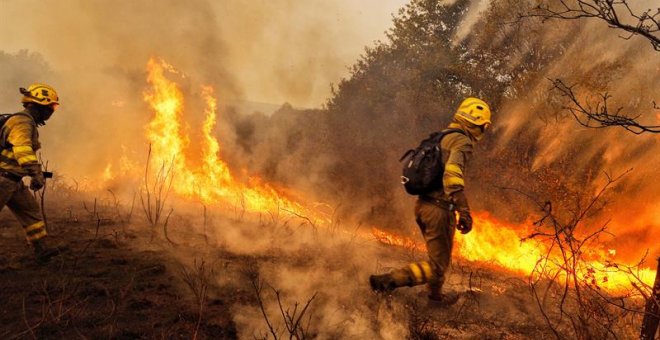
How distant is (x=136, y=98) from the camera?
46.2 feet

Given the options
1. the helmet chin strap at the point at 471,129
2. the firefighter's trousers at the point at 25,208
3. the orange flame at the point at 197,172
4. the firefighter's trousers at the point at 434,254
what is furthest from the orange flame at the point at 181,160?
the helmet chin strap at the point at 471,129

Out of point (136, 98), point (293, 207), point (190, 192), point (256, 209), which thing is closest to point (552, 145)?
point (293, 207)

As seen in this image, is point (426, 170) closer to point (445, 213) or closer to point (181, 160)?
point (445, 213)

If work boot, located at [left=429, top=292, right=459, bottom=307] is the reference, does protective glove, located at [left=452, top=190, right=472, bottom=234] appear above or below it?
above

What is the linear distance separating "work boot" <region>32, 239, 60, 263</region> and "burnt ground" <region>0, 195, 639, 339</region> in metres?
0.08

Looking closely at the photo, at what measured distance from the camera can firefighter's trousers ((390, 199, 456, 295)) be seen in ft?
13.5

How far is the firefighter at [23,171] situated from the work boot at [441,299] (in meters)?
4.23

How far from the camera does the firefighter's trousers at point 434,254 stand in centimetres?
412

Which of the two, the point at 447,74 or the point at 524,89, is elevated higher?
the point at 447,74

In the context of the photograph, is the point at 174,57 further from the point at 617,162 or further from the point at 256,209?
the point at 617,162

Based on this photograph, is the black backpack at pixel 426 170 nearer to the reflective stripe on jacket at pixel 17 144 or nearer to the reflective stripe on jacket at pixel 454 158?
the reflective stripe on jacket at pixel 454 158

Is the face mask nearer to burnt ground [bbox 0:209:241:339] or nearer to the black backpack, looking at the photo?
burnt ground [bbox 0:209:241:339]

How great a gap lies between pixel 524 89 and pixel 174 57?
10.7m

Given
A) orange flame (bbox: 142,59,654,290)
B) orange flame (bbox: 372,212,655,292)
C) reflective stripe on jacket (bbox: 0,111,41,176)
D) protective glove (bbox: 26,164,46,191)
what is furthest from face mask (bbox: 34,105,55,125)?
orange flame (bbox: 372,212,655,292)
